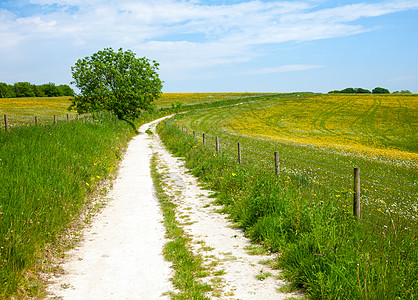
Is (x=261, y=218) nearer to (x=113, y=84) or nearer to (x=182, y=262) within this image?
(x=182, y=262)

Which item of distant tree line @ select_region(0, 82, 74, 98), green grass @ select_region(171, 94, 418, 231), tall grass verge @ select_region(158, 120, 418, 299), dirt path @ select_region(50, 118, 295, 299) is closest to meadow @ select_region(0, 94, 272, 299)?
dirt path @ select_region(50, 118, 295, 299)

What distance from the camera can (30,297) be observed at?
4340mm

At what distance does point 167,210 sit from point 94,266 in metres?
3.47

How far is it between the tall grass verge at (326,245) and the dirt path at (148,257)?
1.41ft

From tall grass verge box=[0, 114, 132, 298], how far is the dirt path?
570 mm

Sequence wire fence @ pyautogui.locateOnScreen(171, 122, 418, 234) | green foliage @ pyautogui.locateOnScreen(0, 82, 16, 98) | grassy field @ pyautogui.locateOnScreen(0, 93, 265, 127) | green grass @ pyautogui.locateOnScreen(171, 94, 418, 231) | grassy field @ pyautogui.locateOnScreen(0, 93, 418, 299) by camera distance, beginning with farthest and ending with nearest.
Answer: green foliage @ pyautogui.locateOnScreen(0, 82, 16, 98) → grassy field @ pyautogui.locateOnScreen(0, 93, 265, 127) → green grass @ pyautogui.locateOnScreen(171, 94, 418, 231) → wire fence @ pyautogui.locateOnScreen(171, 122, 418, 234) → grassy field @ pyautogui.locateOnScreen(0, 93, 418, 299)

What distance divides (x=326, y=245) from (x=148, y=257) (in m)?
3.33

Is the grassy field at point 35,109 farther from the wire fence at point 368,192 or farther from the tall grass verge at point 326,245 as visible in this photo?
the tall grass verge at point 326,245

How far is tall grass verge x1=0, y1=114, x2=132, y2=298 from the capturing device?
459 centimetres

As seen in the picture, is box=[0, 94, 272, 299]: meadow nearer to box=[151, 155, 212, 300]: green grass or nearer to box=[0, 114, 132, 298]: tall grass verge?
box=[0, 114, 132, 298]: tall grass verge

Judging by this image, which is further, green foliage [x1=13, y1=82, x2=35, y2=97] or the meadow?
green foliage [x1=13, y1=82, x2=35, y2=97]

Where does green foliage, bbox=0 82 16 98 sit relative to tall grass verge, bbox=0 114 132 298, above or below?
above

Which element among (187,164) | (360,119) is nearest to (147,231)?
(187,164)

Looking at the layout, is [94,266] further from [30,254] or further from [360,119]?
[360,119]
